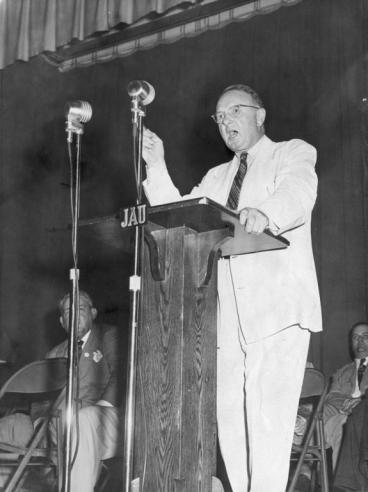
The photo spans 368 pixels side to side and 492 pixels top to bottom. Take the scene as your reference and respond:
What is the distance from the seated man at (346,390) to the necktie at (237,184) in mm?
2294

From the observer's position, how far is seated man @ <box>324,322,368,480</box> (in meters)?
4.32

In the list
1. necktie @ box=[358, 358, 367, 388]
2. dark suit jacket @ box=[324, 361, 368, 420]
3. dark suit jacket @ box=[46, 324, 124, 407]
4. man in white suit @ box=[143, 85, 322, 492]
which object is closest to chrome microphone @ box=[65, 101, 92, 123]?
man in white suit @ box=[143, 85, 322, 492]

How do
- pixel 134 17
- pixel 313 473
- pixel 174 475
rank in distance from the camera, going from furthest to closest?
pixel 134 17 → pixel 313 473 → pixel 174 475

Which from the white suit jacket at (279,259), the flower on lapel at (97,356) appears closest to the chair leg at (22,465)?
the flower on lapel at (97,356)

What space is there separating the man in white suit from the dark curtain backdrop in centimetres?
335

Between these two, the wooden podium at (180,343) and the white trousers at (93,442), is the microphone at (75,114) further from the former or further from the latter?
the white trousers at (93,442)

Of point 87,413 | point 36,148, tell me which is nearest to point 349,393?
point 87,413

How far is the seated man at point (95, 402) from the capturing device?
2.93m

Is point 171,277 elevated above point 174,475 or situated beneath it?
elevated above

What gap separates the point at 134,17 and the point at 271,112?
145 cm

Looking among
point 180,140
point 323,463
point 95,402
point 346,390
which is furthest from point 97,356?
point 180,140

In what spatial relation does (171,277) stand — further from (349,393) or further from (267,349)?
(349,393)

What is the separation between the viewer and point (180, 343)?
1876 millimetres

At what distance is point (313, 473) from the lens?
13.1 ft
